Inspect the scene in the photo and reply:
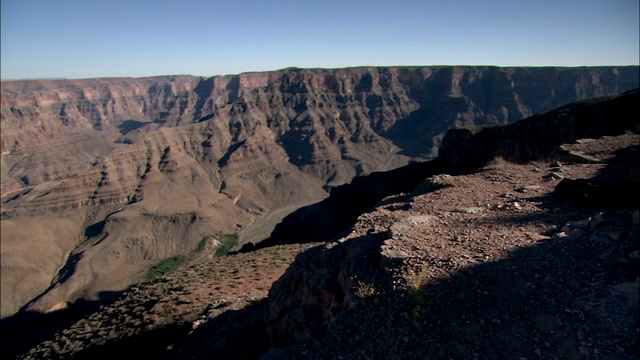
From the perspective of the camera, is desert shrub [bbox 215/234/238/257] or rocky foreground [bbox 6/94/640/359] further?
desert shrub [bbox 215/234/238/257]

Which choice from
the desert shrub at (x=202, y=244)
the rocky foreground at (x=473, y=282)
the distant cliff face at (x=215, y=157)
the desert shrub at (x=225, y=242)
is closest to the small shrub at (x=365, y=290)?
the rocky foreground at (x=473, y=282)

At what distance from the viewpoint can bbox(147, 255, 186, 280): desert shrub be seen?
5324cm

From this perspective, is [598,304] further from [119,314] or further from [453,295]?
[119,314]

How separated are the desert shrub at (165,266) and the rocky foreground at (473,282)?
148ft

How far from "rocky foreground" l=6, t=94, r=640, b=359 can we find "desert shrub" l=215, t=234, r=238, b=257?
55.7 metres

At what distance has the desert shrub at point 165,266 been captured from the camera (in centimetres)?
5324

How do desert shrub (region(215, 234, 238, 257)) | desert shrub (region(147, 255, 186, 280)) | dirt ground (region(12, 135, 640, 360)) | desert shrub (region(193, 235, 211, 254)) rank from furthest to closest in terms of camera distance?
desert shrub (region(215, 234, 238, 257)), desert shrub (region(193, 235, 211, 254)), desert shrub (region(147, 255, 186, 280)), dirt ground (region(12, 135, 640, 360))

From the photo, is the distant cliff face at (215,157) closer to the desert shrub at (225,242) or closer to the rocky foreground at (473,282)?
the desert shrub at (225,242)

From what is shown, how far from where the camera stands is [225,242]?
230 ft

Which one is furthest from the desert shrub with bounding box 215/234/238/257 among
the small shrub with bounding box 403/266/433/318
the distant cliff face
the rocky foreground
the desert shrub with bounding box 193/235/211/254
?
the small shrub with bounding box 403/266/433/318

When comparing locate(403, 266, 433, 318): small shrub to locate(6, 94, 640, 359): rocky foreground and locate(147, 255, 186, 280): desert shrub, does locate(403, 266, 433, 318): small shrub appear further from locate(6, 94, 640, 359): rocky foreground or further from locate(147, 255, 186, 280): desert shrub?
locate(147, 255, 186, 280): desert shrub

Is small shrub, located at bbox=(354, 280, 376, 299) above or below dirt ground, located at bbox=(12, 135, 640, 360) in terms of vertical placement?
below

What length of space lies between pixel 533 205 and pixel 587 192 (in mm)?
1112

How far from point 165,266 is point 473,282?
2349 inches
